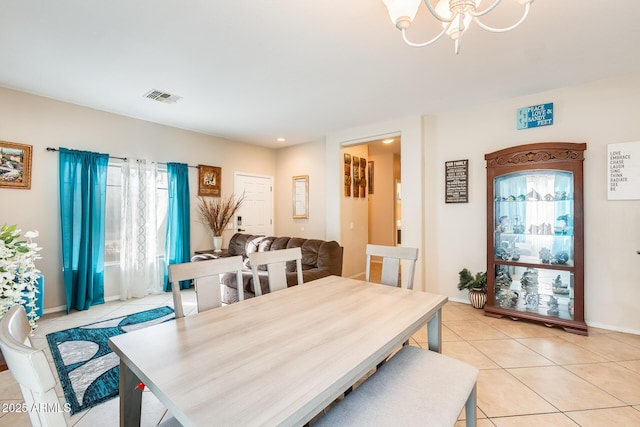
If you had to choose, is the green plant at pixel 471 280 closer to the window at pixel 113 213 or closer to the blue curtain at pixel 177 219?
the blue curtain at pixel 177 219

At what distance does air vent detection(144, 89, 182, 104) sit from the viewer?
331 centimetres

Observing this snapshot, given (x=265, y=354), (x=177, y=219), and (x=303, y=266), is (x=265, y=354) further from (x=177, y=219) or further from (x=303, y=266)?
(x=177, y=219)

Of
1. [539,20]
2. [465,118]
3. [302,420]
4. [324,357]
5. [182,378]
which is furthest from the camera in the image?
[465,118]

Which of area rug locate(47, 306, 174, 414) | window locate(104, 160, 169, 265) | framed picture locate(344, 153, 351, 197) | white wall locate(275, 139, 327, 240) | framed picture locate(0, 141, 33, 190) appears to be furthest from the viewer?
white wall locate(275, 139, 327, 240)

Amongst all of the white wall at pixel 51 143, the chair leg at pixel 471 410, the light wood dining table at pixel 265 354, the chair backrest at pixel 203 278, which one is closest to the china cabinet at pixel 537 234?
the light wood dining table at pixel 265 354

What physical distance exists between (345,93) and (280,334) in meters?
2.92

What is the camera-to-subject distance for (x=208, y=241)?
514cm

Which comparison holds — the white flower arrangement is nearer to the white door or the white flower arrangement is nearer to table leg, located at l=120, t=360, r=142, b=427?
table leg, located at l=120, t=360, r=142, b=427

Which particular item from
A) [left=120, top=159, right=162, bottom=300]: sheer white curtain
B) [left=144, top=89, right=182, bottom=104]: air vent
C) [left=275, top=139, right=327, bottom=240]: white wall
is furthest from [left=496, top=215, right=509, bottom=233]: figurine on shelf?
[left=120, top=159, right=162, bottom=300]: sheer white curtain

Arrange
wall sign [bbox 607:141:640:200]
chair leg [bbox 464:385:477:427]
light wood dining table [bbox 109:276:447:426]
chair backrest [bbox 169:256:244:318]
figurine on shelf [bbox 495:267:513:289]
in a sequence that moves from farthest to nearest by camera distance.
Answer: figurine on shelf [bbox 495:267:513:289] < wall sign [bbox 607:141:640:200] < chair backrest [bbox 169:256:244:318] < chair leg [bbox 464:385:477:427] < light wood dining table [bbox 109:276:447:426]

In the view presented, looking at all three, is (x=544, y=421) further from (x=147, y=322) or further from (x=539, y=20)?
(x=147, y=322)

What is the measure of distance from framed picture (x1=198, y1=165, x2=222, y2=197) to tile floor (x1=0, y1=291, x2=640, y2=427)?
2.41 meters

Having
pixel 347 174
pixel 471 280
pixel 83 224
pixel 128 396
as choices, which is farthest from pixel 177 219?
pixel 471 280

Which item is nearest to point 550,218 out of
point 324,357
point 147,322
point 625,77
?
point 625,77
